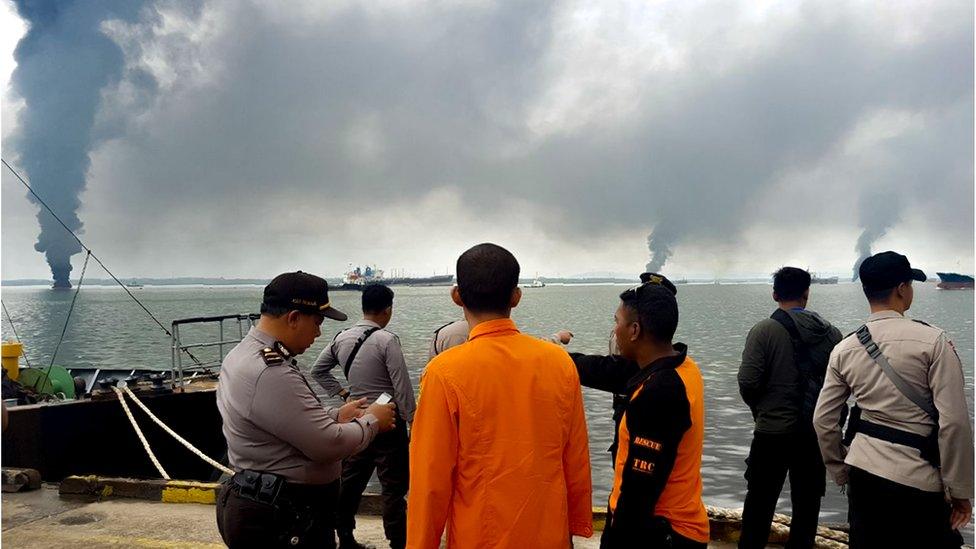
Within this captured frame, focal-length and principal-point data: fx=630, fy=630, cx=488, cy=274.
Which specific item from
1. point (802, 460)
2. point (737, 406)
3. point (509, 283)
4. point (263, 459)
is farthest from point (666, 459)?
point (737, 406)

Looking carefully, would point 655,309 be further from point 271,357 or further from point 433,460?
point 271,357

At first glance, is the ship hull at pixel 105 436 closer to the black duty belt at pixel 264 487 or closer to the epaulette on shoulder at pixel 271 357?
the black duty belt at pixel 264 487

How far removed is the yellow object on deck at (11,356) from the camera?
35.7 ft

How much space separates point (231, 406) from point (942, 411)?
138 inches

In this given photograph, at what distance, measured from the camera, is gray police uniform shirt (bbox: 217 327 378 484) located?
287cm

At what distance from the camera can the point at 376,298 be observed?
562 cm

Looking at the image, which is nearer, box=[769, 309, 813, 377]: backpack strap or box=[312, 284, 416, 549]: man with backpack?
box=[769, 309, 813, 377]: backpack strap

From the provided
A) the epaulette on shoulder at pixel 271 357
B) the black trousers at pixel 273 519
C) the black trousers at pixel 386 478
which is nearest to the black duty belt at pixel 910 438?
the black trousers at pixel 273 519

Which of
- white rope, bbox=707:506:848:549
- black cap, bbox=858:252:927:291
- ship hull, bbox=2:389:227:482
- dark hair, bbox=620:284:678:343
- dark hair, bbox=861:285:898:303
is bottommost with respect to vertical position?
ship hull, bbox=2:389:227:482

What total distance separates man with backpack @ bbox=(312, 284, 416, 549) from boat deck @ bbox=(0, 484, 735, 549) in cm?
42

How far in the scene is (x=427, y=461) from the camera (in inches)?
88.4

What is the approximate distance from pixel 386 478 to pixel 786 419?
316cm

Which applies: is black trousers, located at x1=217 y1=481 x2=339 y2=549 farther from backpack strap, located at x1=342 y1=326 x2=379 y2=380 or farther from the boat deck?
the boat deck

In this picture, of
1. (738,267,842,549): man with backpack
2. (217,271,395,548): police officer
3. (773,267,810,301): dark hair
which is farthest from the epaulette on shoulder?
(773,267,810,301): dark hair
